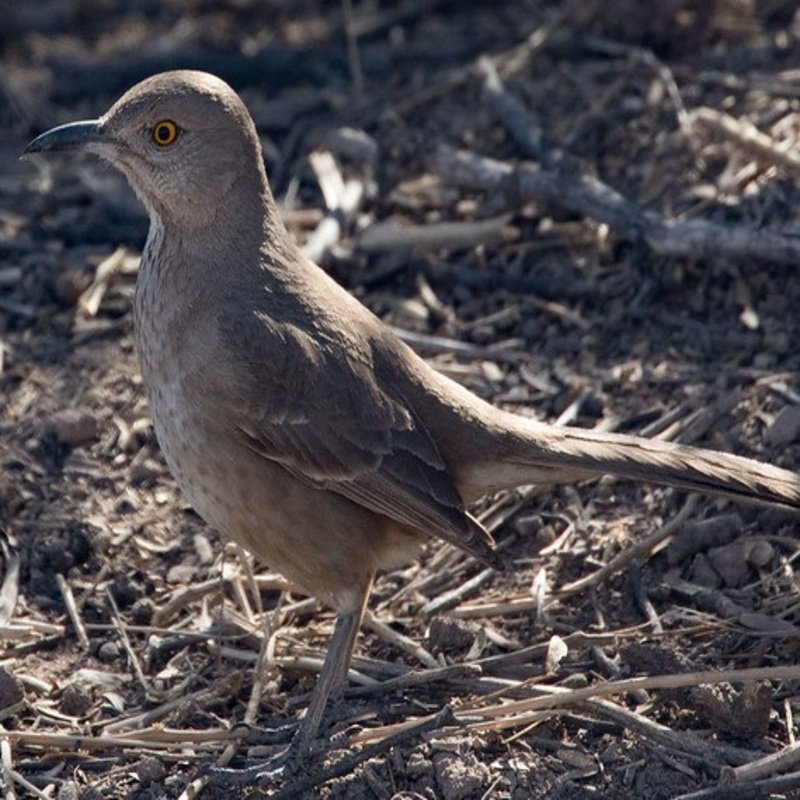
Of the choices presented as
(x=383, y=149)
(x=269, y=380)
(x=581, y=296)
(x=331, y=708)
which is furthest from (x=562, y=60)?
(x=331, y=708)

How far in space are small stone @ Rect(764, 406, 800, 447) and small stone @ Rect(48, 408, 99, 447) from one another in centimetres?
272

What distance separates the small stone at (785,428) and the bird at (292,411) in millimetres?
602

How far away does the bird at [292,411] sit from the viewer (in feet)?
18.1

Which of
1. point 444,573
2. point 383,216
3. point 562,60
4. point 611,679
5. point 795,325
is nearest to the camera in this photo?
point 611,679

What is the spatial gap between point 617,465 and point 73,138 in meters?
2.24

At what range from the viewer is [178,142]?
5.80m

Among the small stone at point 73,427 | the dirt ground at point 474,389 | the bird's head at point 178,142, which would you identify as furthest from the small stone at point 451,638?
the small stone at point 73,427

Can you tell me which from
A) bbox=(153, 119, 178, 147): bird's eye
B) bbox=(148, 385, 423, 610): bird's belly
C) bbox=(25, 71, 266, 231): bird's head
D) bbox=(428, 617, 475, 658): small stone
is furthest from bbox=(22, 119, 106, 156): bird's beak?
bbox=(428, 617, 475, 658): small stone

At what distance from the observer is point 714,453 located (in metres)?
5.63

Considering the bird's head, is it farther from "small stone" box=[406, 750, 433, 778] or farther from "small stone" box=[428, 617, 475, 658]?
"small stone" box=[406, 750, 433, 778]

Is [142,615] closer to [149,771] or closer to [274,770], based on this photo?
[149,771]

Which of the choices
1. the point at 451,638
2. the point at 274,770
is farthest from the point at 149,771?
the point at 451,638

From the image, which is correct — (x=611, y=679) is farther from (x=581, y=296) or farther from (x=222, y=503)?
(x=581, y=296)

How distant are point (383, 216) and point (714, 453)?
9.29ft
